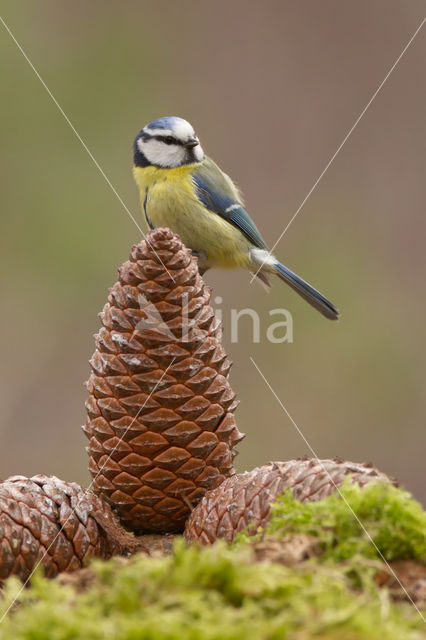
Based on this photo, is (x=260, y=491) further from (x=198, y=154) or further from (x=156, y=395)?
(x=198, y=154)

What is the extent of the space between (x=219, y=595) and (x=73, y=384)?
9.22 feet

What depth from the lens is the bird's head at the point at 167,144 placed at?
8.59 feet

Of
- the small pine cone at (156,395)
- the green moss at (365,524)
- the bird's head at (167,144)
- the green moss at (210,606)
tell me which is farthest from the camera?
the bird's head at (167,144)

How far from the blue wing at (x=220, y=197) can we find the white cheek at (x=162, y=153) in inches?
2.9

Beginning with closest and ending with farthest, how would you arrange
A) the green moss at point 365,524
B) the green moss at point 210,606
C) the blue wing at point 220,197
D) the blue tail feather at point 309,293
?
the green moss at point 210,606, the green moss at point 365,524, the blue wing at point 220,197, the blue tail feather at point 309,293

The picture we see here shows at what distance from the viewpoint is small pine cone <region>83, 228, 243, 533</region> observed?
42.4 inches

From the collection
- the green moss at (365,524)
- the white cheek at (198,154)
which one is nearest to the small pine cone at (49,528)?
the green moss at (365,524)

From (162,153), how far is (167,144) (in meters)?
0.04

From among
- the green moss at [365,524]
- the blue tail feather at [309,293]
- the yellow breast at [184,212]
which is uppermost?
the blue tail feather at [309,293]

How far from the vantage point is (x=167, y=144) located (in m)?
2.70

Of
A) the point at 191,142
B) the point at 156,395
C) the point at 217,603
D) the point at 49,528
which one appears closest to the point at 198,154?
the point at 191,142

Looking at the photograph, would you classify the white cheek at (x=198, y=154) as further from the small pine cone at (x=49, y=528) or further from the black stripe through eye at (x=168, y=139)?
the small pine cone at (x=49, y=528)

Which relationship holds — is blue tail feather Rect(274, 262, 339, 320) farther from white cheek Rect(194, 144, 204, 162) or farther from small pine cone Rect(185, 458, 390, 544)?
small pine cone Rect(185, 458, 390, 544)

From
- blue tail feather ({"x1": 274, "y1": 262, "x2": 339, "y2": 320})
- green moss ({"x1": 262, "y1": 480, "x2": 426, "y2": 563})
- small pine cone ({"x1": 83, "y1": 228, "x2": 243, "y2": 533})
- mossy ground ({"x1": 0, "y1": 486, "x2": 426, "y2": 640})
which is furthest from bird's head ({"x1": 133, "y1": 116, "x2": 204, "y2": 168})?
mossy ground ({"x1": 0, "y1": 486, "x2": 426, "y2": 640})
